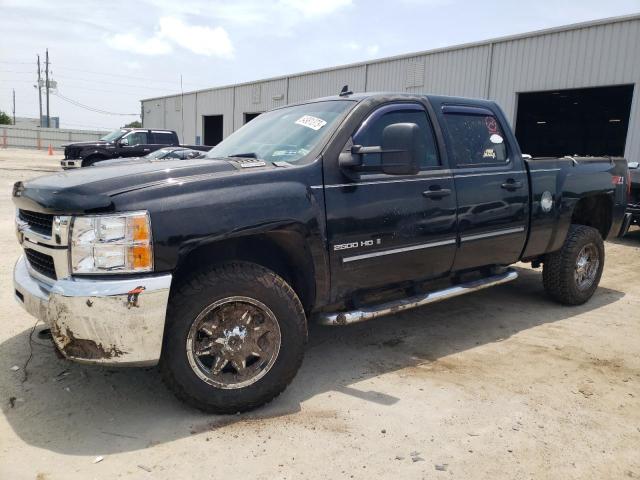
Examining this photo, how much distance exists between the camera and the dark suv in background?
18062mm

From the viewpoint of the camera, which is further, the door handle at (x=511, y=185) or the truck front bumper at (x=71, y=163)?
the truck front bumper at (x=71, y=163)

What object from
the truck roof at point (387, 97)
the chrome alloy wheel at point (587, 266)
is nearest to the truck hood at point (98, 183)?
the truck roof at point (387, 97)

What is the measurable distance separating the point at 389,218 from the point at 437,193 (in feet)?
1.71

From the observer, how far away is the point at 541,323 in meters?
4.79

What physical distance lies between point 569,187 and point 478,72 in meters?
12.5

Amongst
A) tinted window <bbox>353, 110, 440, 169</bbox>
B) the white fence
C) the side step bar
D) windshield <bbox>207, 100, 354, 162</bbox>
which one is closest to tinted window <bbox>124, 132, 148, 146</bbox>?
windshield <bbox>207, 100, 354, 162</bbox>

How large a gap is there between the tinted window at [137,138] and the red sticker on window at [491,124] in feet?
54.6

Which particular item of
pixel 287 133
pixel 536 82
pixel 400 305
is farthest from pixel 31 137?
pixel 400 305

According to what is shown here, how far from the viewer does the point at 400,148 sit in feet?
10.5

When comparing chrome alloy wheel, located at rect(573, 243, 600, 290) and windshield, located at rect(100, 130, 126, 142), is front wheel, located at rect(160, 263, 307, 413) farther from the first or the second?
windshield, located at rect(100, 130, 126, 142)

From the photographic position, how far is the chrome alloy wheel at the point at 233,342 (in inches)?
114

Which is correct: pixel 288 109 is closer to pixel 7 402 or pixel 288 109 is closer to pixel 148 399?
pixel 148 399

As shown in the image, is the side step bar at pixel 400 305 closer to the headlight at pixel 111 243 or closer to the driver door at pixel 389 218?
the driver door at pixel 389 218

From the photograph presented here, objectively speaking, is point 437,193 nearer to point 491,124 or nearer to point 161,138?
point 491,124
